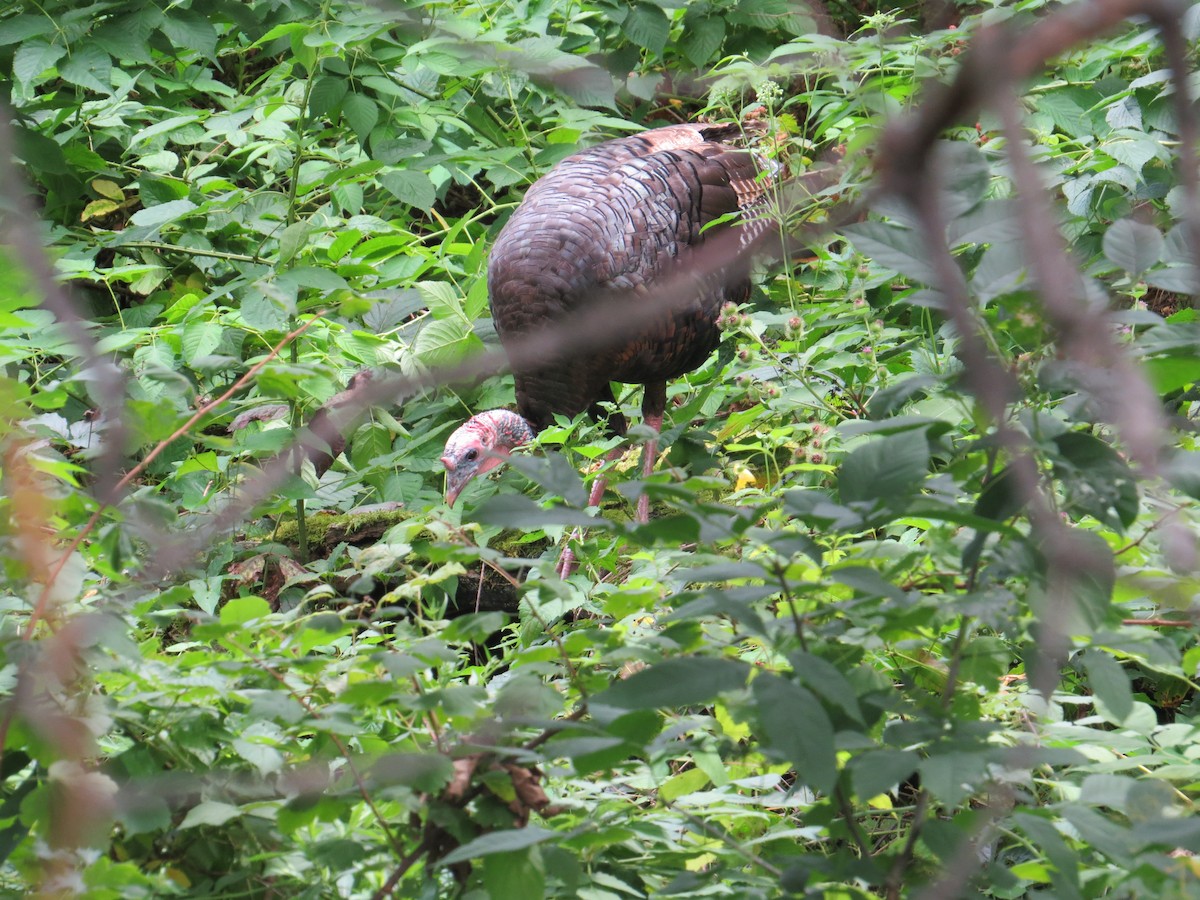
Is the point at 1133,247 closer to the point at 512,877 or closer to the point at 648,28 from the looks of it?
the point at 512,877

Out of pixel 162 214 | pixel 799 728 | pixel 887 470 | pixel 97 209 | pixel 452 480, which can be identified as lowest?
pixel 452 480

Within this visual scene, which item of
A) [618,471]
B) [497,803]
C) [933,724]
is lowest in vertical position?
[618,471]

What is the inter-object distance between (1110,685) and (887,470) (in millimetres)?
Result: 313

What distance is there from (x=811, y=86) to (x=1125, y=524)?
191 inches

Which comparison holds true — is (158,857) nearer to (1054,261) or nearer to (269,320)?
(1054,261)

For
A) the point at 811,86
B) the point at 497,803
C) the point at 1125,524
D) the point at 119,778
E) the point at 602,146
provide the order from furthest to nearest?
the point at 811,86 < the point at 602,146 < the point at 119,778 < the point at 497,803 < the point at 1125,524

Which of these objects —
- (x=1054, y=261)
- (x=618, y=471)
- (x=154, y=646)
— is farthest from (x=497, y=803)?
(x=618, y=471)

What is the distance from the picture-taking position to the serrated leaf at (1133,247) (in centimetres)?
123

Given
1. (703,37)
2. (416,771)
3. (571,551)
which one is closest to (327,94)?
(571,551)

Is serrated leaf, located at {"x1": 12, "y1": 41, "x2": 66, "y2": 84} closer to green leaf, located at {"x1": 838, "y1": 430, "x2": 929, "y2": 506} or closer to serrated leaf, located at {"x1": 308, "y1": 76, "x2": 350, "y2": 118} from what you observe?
serrated leaf, located at {"x1": 308, "y1": 76, "x2": 350, "y2": 118}

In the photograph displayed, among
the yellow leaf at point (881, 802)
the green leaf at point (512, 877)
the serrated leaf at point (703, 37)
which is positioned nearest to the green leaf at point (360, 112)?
the serrated leaf at point (703, 37)

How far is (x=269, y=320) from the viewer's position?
307 cm

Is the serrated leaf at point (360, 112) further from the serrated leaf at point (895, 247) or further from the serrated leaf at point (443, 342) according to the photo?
the serrated leaf at point (895, 247)

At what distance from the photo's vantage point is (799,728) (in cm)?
92
